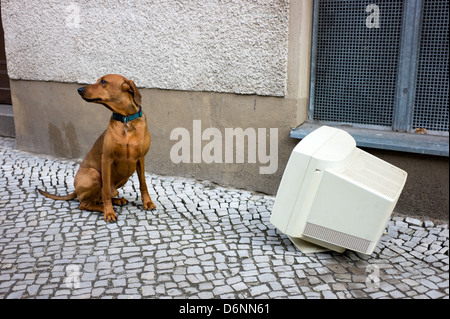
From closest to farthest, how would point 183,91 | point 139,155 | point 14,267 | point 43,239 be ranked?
point 14,267 < point 43,239 < point 139,155 < point 183,91

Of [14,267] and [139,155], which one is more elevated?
[139,155]

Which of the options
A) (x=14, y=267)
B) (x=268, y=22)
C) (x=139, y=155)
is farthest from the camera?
(x=268, y=22)

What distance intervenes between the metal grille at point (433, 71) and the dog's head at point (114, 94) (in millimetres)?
2668

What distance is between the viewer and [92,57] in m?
5.79

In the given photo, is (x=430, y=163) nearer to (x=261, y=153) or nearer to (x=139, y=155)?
(x=261, y=153)

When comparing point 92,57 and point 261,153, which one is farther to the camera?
point 92,57

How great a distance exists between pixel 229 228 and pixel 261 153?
111 centimetres

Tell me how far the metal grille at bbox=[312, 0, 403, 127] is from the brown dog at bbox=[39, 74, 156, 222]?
77.8 inches

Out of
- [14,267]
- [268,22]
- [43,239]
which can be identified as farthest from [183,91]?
[14,267]

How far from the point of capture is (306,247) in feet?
12.3

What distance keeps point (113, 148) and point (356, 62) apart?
2529 mm

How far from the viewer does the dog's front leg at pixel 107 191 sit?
4242 mm

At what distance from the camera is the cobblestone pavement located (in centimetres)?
319

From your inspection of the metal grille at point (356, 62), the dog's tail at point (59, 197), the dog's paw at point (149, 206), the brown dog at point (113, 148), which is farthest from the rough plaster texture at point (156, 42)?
the dog's tail at point (59, 197)
